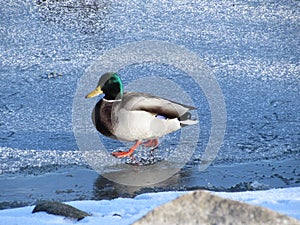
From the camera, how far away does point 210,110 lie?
5352 mm

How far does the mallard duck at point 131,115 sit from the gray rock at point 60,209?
97cm

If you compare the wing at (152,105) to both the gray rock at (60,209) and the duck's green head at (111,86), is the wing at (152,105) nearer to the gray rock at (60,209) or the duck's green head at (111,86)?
the duck's green head at (111,86)

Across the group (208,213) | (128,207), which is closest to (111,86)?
(128,207)

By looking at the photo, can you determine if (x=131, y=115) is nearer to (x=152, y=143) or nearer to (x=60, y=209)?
(x=152, y=143)

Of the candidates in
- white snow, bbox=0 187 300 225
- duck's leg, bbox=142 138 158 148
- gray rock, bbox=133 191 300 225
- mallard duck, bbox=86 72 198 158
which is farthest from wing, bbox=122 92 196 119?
gray rock, bbox=133 191 300 225

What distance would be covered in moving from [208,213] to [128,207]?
5.84 ft

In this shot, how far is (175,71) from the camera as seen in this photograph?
6.13 meters

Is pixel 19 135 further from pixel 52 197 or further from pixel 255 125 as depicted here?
pixel 255 125

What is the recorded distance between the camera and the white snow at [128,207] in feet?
11.3

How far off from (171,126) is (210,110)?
27.7 inches

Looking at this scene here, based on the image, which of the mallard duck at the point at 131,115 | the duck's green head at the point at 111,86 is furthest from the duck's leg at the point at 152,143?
the duck's green head at the point at 111,86

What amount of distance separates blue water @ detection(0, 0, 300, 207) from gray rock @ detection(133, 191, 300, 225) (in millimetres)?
2193

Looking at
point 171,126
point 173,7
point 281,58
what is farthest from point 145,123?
point 173,7

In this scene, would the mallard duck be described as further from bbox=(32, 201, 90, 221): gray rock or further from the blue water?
bbox=(32, 201, 90, 221): gray rock
